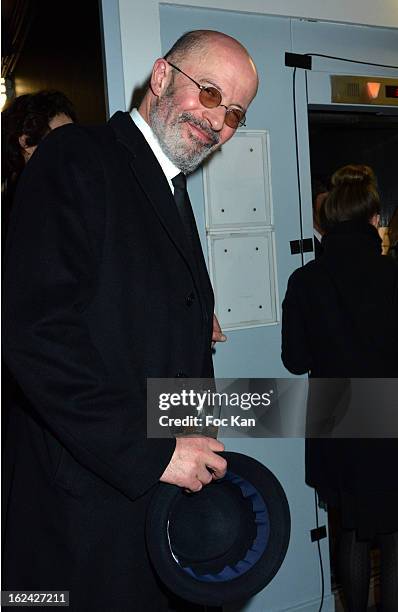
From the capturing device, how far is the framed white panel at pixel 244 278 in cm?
268

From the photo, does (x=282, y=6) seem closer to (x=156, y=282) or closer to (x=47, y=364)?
(x=156, y=282)

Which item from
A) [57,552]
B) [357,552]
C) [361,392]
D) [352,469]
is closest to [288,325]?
[361,392]

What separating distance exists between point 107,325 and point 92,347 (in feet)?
0.25

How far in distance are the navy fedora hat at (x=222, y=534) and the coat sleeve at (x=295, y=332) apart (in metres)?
1.17

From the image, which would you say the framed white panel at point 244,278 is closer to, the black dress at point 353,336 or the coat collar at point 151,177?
the black dress at point 353,336

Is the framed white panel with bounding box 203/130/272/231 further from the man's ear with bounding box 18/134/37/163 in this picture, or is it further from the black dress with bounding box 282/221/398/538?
the man's ear with bounding box 18/134/37/163

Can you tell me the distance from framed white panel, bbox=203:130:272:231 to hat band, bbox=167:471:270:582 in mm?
1563

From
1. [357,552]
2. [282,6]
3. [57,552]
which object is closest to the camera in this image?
[57,552]

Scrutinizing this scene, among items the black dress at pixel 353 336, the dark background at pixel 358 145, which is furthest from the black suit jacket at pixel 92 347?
the dark background at pixel 358 145

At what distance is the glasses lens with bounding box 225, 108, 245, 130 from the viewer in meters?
1.33

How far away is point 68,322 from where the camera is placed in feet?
3.55

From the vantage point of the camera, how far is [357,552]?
248cm

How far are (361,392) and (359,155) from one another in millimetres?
1446

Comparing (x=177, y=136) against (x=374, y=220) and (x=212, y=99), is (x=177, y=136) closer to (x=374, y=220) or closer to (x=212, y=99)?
(x=212, y=99)
